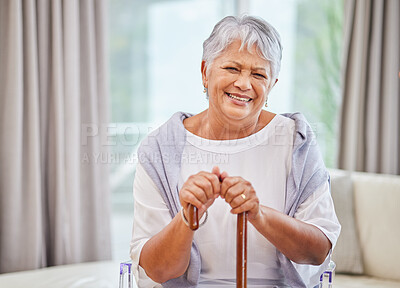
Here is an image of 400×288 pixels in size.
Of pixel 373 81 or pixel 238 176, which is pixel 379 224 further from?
pixel 238 176

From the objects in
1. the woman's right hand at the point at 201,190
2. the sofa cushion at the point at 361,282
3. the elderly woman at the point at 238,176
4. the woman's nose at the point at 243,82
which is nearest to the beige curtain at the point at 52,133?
the elderly woman at the point at 238,176

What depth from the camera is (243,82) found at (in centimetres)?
123

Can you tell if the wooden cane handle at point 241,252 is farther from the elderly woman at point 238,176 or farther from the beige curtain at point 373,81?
the beige curtain at point 373,81

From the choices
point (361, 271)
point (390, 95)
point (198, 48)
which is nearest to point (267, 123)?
point (361, 271)

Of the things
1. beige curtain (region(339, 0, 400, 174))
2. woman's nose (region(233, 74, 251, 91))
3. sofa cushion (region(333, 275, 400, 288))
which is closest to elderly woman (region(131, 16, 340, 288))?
woman's nose (region(233, 74, 251, 91))

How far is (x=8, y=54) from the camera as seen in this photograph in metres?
2.09

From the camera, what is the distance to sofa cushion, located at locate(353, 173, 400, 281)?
212 cm

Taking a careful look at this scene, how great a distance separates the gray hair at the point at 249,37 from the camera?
48.3 inches

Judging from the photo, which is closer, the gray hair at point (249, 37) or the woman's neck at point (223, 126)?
the gray hair at point (249, 37)

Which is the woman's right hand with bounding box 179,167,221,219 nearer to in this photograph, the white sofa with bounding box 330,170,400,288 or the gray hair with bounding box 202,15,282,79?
the gray hair with bounding box 202,15,282,79

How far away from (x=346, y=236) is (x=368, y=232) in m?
0.10

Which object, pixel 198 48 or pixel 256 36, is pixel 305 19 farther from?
pixel 256 36

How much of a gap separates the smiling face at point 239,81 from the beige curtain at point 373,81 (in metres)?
1.42

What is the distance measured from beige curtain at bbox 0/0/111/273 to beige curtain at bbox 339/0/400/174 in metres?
1.24
